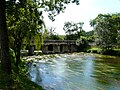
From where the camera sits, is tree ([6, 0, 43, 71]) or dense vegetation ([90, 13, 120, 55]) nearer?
tree ([6, 0, 43, 71])

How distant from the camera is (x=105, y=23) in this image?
61.7 meters

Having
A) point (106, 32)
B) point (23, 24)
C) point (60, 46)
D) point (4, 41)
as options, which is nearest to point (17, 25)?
point (23, 24)

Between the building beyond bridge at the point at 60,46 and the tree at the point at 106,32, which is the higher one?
the tree at the point at 106,32

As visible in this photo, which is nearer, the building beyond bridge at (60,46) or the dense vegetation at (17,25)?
the dense vegetation at (17,25)

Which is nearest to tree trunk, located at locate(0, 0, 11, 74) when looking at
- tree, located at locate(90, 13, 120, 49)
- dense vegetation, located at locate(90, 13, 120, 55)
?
dense vegetation, located at locate(90, 13, 120, 55)

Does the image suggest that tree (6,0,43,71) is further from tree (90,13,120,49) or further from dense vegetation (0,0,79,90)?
tree (90,13,120,49)

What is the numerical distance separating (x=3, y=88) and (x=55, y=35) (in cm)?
7679

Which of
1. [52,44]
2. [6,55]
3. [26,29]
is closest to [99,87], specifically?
[26,29]

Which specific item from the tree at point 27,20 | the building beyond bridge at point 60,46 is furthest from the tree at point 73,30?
the tree at point 27,20

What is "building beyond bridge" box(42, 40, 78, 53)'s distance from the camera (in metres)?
72.2

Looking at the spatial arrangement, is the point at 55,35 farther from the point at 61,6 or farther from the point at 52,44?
the point at 61,6

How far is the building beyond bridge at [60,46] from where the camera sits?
72.2 metres

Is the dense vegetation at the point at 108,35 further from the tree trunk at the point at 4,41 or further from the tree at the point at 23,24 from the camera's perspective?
the tree trunk at the point at 4,41

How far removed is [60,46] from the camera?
253ft
